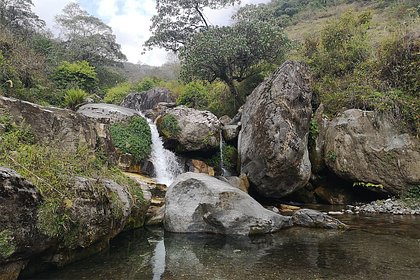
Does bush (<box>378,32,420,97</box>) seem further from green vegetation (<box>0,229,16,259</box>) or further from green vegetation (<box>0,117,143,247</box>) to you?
green vegetation (<box>0,229,16,259</box>)

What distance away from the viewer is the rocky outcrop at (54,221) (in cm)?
500

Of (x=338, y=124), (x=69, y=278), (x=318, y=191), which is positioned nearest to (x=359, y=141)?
(x=338, y=124)

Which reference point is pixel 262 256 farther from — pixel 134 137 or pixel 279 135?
pixel 134 137

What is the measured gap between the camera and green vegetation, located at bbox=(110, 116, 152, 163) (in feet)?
49.7

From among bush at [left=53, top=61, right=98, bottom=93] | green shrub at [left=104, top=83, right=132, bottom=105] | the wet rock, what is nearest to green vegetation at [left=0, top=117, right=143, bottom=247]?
the wet rock

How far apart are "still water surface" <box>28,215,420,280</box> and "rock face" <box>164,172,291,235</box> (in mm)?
375

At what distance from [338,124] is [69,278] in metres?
13.0

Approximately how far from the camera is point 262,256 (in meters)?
7.55

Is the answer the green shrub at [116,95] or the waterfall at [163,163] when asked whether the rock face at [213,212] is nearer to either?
the waterfall at [163,163]

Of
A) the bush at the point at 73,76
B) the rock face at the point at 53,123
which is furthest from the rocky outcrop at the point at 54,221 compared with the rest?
the bush at the point at 73,76

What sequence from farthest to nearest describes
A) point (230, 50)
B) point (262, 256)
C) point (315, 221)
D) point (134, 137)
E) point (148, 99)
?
1. point (148, 99)
2. point (230, 50)
3. point (134, 137)
4. point (315, 221)
5. point (262, 256)

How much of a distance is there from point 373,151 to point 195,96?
13.7 meters

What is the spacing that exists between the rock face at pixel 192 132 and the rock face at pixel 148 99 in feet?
40.9

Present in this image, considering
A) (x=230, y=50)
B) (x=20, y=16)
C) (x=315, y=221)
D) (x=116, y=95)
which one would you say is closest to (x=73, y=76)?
(x=116, y=95)
